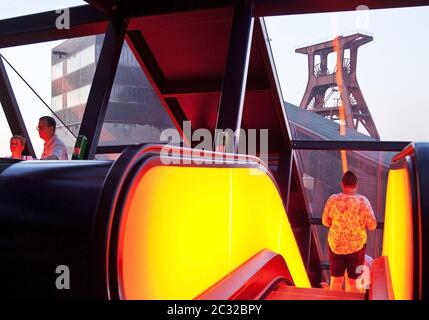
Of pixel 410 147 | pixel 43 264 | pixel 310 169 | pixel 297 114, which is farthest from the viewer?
pixel 310 169

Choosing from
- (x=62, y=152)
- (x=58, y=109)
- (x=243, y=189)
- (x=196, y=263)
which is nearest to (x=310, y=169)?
(x=58, y=109)

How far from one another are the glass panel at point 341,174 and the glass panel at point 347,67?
755mm

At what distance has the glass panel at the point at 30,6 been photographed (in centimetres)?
643

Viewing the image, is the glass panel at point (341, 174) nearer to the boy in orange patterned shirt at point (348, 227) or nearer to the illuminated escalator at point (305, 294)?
the boy in orange patterned shirt at point (348, 227)

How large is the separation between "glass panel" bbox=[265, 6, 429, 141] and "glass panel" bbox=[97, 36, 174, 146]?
2436 mm

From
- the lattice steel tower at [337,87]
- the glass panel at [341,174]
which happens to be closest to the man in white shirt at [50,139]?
the lattice steel tower at [337,87]

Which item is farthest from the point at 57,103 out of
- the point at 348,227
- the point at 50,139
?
the point at 348,227

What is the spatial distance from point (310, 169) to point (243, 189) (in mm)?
7979

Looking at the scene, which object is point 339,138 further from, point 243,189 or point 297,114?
point 243,189

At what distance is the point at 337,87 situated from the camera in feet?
29.6

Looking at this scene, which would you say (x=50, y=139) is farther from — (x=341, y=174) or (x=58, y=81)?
(x=341, y=174)

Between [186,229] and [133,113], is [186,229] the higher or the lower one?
the lower one

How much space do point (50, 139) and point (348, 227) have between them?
3305 millimetres

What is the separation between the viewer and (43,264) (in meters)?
1.08
